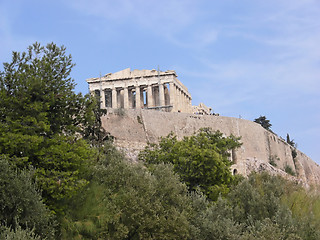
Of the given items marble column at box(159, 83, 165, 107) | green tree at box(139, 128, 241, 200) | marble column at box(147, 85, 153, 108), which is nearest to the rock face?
green tree at box(139, 128, 241, 200)

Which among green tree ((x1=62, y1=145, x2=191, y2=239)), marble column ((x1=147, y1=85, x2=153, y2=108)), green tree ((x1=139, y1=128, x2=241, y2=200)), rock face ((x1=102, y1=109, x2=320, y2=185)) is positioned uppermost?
marble column ((x1=147, y1=85, x2=153, y2=108))

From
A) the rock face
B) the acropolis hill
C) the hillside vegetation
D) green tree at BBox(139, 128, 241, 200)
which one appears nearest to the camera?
the hillside vegetation

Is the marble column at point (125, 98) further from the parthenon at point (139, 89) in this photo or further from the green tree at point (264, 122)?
the green tree at point (264, 122)

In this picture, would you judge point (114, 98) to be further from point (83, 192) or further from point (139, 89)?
point (83, 192)

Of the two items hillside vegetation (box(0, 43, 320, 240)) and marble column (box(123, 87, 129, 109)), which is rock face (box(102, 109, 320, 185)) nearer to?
marble column (box(123, 87, 129, 109))

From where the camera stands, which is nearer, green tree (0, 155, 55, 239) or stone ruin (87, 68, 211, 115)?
green tree (0, 155, 55, 239)

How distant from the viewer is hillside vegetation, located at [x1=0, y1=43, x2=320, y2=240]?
2477 centimetres

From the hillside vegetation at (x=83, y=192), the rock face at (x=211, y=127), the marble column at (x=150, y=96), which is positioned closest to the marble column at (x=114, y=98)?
the marble column at (x=150, y=96)

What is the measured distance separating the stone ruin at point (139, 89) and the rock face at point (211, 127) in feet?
26.8

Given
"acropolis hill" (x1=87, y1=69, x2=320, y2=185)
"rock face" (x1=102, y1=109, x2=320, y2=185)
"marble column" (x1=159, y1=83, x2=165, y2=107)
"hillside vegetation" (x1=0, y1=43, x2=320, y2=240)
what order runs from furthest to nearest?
"marble column" (x1=159, y1=83, x2=165, y2=107)
"acropolis hill" (x1=87, y1=69, x2=320, y2=185)
"rock face" (x1=102, y1=109, x2=320, y2=185)
"hillside vegetation" (x1=0, y1=43, x2=320, y2=240)

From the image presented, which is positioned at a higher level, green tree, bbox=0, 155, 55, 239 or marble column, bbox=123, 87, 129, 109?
marble column, bbox=123, 87, 129, 109

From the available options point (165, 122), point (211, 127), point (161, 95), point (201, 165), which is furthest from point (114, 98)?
point (201, 165)

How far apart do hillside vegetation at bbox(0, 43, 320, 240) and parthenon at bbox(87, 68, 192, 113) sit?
107 ft

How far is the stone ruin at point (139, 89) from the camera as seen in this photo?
64188 millimetres
